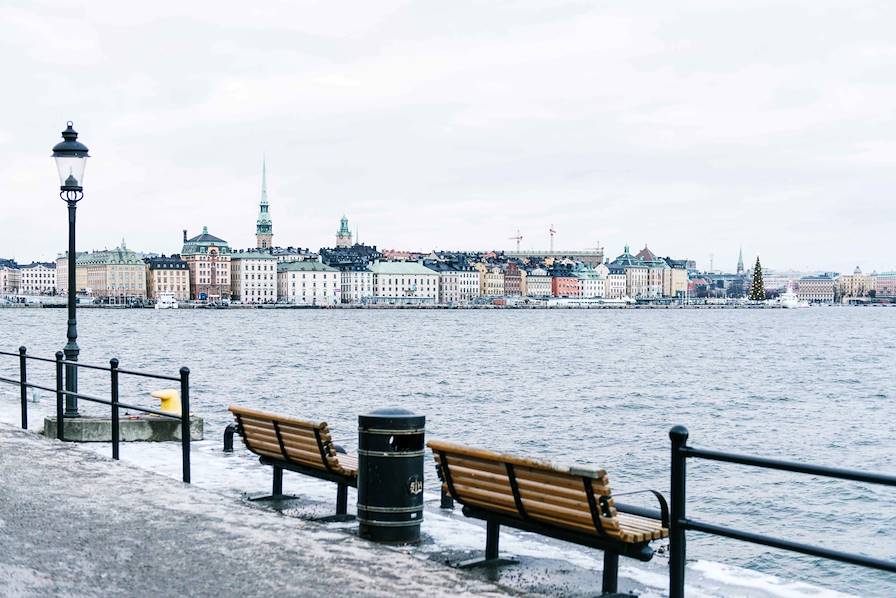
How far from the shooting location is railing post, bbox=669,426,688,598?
713cm

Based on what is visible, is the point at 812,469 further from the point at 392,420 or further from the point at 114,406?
the point at 114,406

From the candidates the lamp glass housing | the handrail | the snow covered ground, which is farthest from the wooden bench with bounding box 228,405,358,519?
the lamp glass housing

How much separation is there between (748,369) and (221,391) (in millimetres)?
31658

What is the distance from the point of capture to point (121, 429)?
Answer: 1588 cm

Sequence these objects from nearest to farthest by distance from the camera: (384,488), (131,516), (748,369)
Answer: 1. (384,488)
2. (131,516)
3. (748,369)

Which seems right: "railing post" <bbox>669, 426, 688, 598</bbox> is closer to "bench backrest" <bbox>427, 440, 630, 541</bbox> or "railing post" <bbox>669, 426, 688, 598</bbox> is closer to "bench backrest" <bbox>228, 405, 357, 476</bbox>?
"bench backrest" <bbox>427, 440, 630, 541</bbox>

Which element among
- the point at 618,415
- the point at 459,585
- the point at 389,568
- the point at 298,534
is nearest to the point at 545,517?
the point at 459,585

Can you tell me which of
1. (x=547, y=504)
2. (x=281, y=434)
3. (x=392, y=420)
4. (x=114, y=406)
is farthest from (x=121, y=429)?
(x=547, y=504)

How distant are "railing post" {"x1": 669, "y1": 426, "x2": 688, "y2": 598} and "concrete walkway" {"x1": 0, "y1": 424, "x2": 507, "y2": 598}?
50.2 inches

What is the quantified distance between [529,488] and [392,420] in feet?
5.07

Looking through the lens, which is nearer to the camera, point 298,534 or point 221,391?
point 298,534

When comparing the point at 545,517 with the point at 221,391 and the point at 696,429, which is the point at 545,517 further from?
the point at 221,391

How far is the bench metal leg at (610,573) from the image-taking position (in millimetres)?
8031

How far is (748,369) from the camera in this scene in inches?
2534
